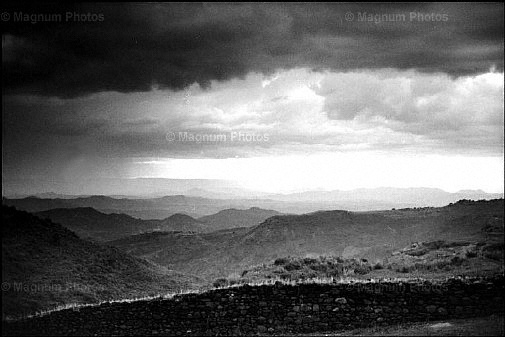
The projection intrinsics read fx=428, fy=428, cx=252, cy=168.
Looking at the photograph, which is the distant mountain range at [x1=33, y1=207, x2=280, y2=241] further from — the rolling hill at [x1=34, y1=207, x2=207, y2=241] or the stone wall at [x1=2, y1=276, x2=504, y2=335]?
the stone wall at [x1=2, y1=276, x2=504, y2=335]

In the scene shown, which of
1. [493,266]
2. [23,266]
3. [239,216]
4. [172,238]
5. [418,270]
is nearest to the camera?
[493,266]

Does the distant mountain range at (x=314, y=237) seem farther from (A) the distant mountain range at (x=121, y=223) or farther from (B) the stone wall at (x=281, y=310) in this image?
(B) the stone wall at (x=281, y=310)

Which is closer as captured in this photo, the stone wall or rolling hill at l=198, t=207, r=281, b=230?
the stone wall

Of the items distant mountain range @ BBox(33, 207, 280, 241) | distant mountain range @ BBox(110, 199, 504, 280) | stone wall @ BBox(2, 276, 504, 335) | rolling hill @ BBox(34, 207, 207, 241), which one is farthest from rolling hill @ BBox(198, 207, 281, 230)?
stone wall @ BBox(2, 276, 504, 335)

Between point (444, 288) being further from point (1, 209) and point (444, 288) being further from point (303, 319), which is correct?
point (1, 209)

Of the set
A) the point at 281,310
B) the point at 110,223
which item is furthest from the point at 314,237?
the point at 110,223

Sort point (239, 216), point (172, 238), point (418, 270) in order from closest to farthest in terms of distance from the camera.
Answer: point (418, 270)
point (172, 238)
point (239, 216)

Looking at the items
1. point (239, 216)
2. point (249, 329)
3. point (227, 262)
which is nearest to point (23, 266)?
point (249, 329)
